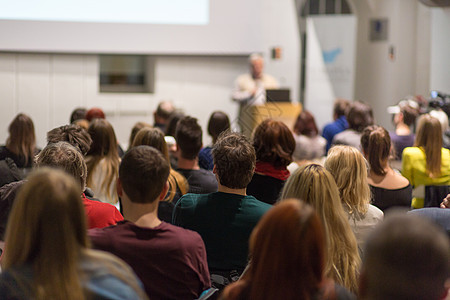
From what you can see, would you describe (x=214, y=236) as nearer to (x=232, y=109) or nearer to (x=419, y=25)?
(x=232, y=109)

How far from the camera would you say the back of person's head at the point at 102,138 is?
4117 millimetres

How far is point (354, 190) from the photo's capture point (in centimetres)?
289

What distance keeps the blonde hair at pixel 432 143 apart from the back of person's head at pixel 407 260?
10.5 feet

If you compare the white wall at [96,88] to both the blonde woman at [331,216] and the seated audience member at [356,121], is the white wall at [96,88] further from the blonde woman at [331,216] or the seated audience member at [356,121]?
the blonde woman at [331,216]

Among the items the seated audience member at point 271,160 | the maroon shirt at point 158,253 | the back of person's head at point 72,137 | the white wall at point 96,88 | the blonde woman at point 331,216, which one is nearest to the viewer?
the maroon shirt at point 158,253

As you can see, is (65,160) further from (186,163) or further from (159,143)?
(186,163)

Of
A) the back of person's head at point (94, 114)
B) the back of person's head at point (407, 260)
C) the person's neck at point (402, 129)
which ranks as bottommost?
the back of person's head at point (407, 260)

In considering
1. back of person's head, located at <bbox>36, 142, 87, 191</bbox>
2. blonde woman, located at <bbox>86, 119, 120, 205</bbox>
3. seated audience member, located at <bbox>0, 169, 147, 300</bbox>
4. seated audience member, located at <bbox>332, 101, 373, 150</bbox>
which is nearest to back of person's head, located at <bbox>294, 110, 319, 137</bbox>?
seated audience member, located at <bbox>332, 101, 373, 150</bbox>

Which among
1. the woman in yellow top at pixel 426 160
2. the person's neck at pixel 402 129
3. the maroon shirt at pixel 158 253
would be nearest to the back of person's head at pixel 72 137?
the maroon shirt at pixel 158 253

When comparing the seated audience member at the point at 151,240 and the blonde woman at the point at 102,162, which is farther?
the blonde woman at the point at 102,162

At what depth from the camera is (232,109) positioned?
1010 centimetres

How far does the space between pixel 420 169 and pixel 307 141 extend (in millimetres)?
1770

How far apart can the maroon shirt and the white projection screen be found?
737 cm

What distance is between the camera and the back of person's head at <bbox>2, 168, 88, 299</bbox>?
5.01 feet
